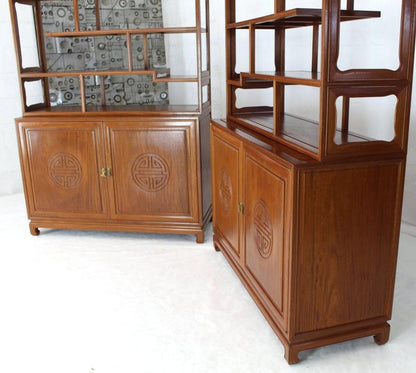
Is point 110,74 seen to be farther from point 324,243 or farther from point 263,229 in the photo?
point 324,243

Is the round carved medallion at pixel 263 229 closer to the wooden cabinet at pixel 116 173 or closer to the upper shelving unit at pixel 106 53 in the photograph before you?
the wooden cabinet at pixel 116 173

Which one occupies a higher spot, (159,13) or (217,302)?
(159,13)

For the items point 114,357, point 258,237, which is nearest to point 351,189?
point 258,237

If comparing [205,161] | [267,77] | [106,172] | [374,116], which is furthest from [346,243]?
[106,172]

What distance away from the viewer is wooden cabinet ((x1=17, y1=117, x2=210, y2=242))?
11.6ft

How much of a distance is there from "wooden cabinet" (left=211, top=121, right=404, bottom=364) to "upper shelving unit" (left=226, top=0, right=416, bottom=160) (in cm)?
12

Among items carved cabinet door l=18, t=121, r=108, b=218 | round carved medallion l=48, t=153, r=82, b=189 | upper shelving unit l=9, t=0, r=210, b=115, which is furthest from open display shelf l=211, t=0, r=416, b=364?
upper shelving unit l=9, t=0, r=210, b=115

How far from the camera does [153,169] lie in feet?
11.8

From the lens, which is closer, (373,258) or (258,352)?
(373,258)

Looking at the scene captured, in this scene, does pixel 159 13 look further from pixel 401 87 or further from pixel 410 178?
pixel 401 87

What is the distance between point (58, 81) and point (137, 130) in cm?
136

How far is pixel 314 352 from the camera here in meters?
2.30

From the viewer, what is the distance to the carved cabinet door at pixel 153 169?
3.50 metres

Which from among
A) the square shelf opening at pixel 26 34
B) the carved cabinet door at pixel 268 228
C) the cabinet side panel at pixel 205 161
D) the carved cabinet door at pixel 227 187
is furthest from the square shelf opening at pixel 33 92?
the carved cabinet door at pixel 268 228
